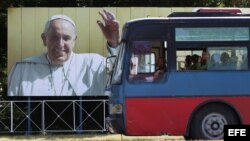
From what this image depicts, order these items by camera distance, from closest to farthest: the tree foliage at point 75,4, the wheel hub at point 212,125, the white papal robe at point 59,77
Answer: the wheel hub at point 212,125 → the white papal robe at point 59,77 → the tree foliage at point 75,4

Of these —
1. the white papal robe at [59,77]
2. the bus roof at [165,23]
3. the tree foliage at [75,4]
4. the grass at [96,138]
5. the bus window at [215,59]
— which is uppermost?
the tree foliage at [75,4]

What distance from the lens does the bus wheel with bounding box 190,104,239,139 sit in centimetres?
1249

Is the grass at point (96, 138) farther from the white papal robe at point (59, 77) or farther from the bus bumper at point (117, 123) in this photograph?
the white papal robe at point (59, 77)

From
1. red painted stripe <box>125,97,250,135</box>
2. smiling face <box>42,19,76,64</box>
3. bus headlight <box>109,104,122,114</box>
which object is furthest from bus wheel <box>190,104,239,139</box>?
smiling face <box>42,19,76,64</box>

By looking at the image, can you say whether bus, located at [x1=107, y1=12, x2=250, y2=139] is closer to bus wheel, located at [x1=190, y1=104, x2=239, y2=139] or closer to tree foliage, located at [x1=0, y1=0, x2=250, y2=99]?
bus wheel, located at [x1=190, y1=104, x2=239, y2=139]

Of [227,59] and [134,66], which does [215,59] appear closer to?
[227,59]

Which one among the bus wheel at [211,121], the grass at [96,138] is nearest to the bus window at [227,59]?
the bus wheel at [211,121]

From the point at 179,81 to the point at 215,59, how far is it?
1.04 metres

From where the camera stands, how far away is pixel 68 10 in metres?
18.3

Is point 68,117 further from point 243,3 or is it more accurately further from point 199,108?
point 243,3

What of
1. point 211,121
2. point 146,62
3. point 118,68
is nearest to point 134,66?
point 146,62

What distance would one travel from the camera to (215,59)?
1275cm

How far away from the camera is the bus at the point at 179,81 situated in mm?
12406

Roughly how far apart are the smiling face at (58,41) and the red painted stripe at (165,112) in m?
6.08
